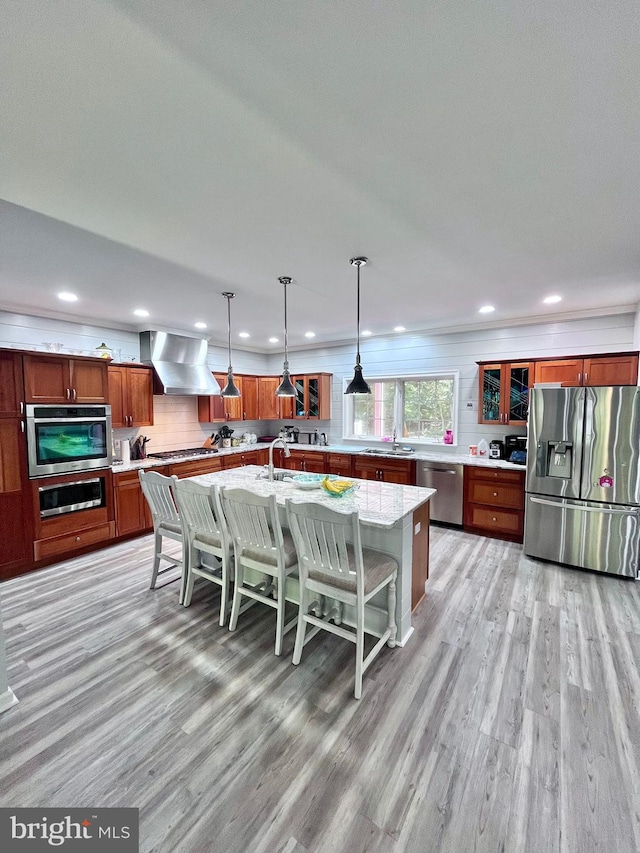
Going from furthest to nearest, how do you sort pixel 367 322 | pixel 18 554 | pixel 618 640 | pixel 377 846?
pixel 367 322, pixel 18 554, pixel 618 640, pixel 377 846

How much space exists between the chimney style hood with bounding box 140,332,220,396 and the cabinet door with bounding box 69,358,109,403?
2.96 feet

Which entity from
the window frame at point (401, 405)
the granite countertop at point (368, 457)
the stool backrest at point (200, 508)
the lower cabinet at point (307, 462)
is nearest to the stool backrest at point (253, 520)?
the stool backrest at point (200, 508)

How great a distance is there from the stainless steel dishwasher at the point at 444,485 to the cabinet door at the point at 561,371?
4.79ft

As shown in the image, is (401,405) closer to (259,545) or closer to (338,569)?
(259,545)

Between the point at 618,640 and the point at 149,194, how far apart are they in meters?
4.14

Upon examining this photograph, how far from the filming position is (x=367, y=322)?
15.8 feet

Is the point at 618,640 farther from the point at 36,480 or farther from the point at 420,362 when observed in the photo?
the point at 36,480

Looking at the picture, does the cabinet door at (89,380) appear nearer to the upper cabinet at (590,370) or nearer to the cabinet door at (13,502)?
the cabinet door at (13,502)

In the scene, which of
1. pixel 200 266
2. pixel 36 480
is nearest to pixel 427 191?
pixel 200 266

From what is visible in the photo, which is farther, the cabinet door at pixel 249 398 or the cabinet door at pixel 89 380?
the cabinet door at pixel 249 398

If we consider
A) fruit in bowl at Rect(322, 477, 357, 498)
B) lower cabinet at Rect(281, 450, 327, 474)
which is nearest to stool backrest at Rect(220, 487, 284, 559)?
fruit in bowl at Rect(322, 477, 357, 498)

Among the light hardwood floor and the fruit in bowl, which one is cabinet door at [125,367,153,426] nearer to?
the light hardwood floor

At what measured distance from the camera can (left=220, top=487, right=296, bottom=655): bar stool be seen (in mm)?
2309

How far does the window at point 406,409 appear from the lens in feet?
17.5
